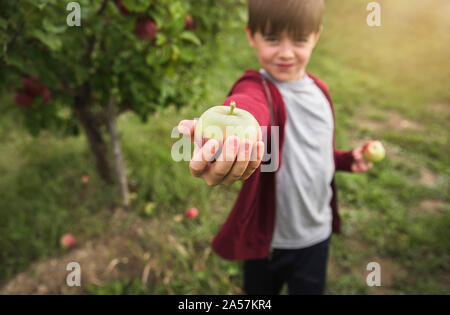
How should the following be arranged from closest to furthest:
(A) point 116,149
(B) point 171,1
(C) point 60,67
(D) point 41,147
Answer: (B) point 171,1
(C) point 60,67
(A) point 116,149
(D) point 41,147

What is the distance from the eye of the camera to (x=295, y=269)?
4.93ft

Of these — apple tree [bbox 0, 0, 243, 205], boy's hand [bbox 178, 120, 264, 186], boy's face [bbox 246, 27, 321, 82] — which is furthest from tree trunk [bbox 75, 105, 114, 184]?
boy's hand [bbox 178, 120, 264, 186]

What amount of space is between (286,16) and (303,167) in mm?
595

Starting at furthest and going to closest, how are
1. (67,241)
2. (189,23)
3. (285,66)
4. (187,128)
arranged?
(67,241) < (189,23) < (285,66) < (187,128)

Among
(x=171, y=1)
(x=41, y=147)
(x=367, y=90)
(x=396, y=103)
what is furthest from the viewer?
(x=367, y=90)

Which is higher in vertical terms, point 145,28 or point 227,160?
point 145,28

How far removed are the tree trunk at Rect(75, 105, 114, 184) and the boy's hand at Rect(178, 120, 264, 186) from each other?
1.74 metres

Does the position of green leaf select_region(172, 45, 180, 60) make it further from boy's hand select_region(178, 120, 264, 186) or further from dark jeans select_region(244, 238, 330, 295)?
dark jeans select_region(244, 238, 330, 295)

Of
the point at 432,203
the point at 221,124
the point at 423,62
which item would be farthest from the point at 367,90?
the point at 221,124

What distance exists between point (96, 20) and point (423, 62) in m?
5.48

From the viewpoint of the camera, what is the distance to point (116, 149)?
2.27 metres

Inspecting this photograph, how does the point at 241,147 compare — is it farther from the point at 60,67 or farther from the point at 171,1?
the point at 60,67

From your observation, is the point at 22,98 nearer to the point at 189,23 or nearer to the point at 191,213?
the point at 189,23

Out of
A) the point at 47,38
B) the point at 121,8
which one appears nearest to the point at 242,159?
the point at 47,38
